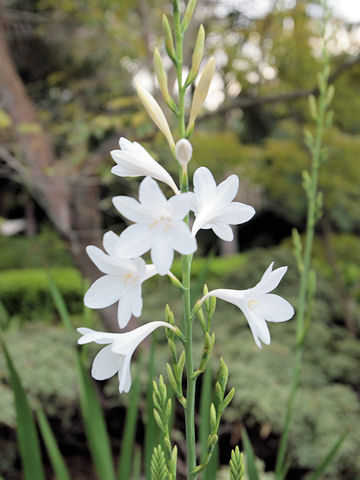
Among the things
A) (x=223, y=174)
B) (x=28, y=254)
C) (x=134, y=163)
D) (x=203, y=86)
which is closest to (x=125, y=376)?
(x=134, y=163)

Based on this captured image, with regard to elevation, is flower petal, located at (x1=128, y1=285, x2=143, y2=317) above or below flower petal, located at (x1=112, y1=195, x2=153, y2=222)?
below

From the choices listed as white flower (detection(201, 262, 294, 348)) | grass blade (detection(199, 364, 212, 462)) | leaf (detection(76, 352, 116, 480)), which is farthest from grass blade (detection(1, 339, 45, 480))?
white flower (detection(201, 262, 294, 348))

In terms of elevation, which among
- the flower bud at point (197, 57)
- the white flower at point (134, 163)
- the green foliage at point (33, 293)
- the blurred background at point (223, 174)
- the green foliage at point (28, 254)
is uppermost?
the flower bud at point (197, 57)

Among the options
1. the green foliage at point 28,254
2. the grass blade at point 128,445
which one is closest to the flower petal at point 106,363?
the grass blade at point 128,445

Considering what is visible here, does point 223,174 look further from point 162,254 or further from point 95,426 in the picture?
point 162,254

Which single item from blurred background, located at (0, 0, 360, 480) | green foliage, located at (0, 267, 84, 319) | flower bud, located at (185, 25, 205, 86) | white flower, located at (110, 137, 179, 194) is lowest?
green foliage, located at (0, 267, 84, 319)

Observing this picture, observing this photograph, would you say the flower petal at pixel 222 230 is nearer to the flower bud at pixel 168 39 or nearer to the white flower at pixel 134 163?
the white flower at pixel 134 163

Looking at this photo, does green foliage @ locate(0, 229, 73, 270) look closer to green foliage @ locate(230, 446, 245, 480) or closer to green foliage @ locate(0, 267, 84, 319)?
green foliage @ locate(0, 267, 84, 319)
